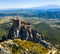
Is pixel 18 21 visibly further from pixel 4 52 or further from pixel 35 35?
pixel 4 52

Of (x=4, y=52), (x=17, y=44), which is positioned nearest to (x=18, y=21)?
(x=17, y=44)

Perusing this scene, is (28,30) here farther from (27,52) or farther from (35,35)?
(27,52)

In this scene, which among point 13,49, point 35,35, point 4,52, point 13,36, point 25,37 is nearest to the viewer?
point 4,52

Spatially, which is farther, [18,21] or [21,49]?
[18,21]

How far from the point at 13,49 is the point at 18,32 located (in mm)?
53669

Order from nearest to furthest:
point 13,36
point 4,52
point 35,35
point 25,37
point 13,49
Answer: point 4,52
point 13,49
point 13,36
point 25,37
point 35,35

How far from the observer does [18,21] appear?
124 metres

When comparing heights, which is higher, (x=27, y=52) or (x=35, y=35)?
(x=27, y=52)

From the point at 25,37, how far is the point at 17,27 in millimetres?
10826

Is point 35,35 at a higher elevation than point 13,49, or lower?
lower

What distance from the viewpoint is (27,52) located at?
7750 cm

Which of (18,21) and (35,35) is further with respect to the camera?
(35,35)

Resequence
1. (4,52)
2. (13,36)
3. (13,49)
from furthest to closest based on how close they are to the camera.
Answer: (13,36) < (13,49) < (4,52)

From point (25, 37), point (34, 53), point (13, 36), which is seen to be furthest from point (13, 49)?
point (25, 37)
